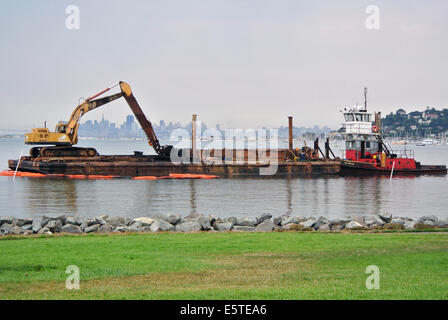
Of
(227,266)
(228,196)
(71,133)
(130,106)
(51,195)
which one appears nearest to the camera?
(227,266)

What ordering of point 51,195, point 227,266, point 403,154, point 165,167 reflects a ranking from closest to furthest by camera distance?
point 227,266
point 51,195
point 165,167
point 403,154

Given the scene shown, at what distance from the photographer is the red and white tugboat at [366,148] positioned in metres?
56.1

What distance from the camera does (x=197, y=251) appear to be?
13.3 m

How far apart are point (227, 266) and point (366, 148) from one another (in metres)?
48.9

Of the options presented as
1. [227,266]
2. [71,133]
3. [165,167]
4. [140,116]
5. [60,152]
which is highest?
[140,116]

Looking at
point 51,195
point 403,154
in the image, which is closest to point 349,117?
point 403,154

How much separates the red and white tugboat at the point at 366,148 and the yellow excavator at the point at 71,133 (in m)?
19.0

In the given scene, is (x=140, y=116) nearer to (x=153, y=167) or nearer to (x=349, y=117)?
(x=153, y=167)

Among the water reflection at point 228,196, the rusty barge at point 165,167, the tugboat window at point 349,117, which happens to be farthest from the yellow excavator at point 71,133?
the tugboat window at point 349,117

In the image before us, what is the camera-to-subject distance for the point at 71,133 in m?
55.8

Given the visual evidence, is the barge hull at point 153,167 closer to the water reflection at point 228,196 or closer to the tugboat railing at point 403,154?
the water reflection at point 228,196

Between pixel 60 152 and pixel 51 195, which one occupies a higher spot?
pixel 60 152

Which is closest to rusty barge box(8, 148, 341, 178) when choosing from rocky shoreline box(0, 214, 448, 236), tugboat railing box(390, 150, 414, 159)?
tugboat railing box(390, 150, 414, 159)
